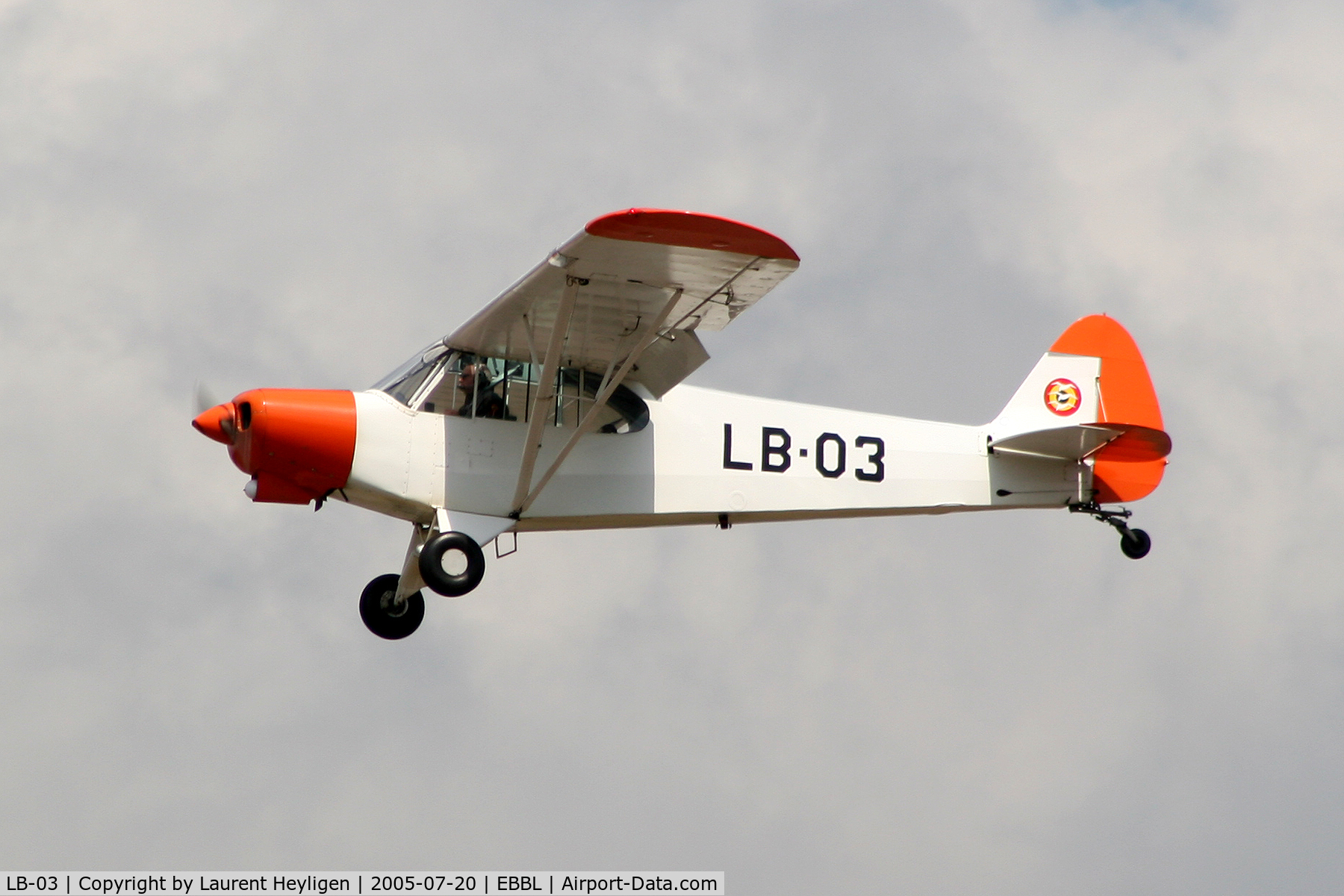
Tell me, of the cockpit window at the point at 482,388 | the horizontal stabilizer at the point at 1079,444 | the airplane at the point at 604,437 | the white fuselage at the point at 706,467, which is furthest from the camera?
the horizontal stabilizer at the point at 1079,444

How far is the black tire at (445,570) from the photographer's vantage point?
12727 mm

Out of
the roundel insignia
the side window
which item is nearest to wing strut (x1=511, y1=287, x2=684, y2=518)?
the side window

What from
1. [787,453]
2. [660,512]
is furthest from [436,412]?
[787,453]

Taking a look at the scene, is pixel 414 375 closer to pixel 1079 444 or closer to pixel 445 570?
pixel 445 570

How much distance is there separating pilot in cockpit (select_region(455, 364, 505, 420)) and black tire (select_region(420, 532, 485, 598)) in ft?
3.22

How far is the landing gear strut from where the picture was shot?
602 inches

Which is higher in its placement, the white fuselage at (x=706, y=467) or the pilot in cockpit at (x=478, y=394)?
the pilot in cockpit at (x=478, y=394)

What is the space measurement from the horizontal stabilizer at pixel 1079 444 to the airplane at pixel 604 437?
18mm

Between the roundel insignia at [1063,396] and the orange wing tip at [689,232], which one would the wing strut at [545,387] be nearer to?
the orange wing tip at [689,232]

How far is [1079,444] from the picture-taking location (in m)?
15.0

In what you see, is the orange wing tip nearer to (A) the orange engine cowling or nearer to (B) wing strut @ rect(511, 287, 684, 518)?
(B) wing strut @ rect(511, 287, 684, 518)

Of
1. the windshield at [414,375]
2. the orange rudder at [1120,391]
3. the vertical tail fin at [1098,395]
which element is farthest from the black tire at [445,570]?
the orange rudder at [1120,391]

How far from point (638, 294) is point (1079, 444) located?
4.71 metres

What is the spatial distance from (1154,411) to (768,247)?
6147 mm
